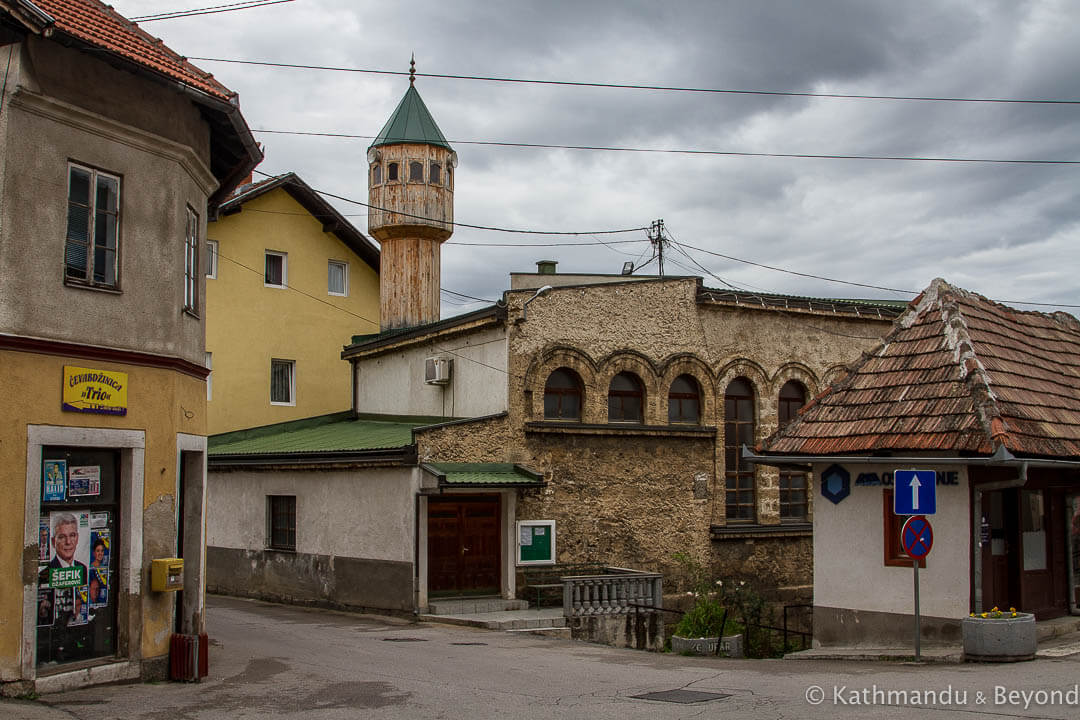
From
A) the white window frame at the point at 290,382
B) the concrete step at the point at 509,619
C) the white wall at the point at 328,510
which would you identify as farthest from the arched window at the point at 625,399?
the white window frame at the point at 290,382

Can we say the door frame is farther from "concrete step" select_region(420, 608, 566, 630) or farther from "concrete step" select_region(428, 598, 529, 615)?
"concrete step" select_region(420, 608, 566, 630)

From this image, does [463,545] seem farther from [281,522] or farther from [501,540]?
[281,522]

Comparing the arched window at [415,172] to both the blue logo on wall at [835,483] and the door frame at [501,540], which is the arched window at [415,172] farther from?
the blue logo on wall at [835,483]

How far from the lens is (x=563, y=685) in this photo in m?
13.4

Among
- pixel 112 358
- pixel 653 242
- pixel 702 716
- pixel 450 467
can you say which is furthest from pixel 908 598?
pixel 653 242

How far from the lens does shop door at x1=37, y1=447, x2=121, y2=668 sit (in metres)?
12.0

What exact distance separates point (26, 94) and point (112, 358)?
9.82 feet

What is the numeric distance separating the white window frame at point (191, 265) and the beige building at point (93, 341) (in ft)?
0.81

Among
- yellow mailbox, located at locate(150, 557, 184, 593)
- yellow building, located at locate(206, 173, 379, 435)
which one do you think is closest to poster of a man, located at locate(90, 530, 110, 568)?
yellow mailbox, located at locate(150, 557, 184, 593)

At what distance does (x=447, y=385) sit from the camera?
25.5 meters

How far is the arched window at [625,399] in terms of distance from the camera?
79.7 feet

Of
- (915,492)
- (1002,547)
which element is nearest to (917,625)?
(915,492)

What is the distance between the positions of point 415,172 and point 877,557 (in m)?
20.7

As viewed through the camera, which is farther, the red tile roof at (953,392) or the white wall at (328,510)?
the white wall at (328,510)
